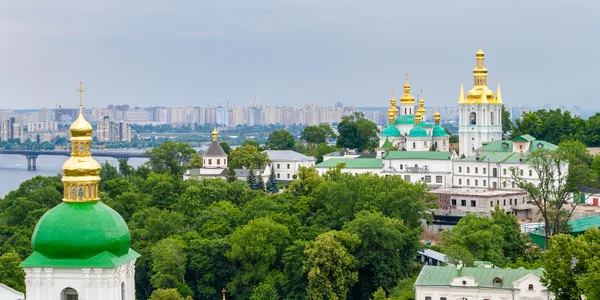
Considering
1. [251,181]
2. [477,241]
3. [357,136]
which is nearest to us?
[477,241]

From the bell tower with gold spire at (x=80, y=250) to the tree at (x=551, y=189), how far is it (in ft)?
93.6

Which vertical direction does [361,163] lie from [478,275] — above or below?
above

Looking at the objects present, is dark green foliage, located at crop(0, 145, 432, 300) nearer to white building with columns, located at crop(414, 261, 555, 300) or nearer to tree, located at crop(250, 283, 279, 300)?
tree, located at crop(250, 283, 279, 300)

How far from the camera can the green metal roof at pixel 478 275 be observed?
35000mm

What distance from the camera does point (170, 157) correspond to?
79250mm

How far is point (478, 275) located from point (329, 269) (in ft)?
19.2

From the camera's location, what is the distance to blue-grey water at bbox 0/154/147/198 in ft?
372

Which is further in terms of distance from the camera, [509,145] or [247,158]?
[247,158]

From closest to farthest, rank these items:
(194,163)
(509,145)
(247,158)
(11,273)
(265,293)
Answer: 1. (11,273)
2. (265,293)
3. (509,145)
4. (247,158)
5. (194,163)

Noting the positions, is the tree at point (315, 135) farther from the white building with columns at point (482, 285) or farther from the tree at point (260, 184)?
the white building with columns at point (482, 285)

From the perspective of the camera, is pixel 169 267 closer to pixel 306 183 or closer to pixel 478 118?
pixel 306 183

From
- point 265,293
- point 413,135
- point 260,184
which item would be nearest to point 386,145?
point 413,135

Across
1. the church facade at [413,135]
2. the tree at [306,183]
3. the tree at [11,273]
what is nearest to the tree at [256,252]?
the tree at [11,273]

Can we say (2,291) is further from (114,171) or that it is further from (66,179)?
(114,171)
